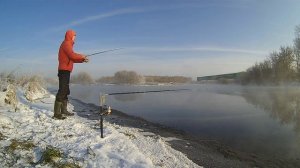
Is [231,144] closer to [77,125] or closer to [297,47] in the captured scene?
[77,125]

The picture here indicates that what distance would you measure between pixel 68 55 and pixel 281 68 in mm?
55511

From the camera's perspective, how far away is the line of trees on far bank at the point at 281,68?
1976 inches

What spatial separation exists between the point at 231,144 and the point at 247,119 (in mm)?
6186

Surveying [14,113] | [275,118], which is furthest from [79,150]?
[275,118]

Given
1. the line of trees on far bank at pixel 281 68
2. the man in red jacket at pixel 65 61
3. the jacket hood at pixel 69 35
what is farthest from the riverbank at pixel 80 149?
the line of trees on far bank at pixel 281 68

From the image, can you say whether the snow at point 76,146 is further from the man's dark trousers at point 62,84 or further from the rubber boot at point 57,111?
the man's dark trousers at point 62,84

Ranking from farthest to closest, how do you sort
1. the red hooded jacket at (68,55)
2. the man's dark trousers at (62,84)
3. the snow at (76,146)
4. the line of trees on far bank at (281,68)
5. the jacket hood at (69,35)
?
the line of trees on far bank at (281,68) < the man's dark trousers at (62,84) < the jacket hood at (69,35) < the red hooded jacket at (68,55) < the snow at (76,146)

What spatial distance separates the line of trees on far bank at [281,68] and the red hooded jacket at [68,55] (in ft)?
158

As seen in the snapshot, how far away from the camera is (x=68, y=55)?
25.1 feet

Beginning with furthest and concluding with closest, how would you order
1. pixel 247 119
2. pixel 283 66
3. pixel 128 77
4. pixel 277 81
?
pixel 128 77, pixel 277 81, pixel 283 66, pixel 247 119

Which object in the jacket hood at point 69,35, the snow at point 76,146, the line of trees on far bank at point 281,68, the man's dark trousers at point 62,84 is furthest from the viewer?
the line of trees on far bank at point 281,68

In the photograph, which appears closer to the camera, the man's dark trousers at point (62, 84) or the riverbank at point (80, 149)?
the riverbank at point (80, 149)

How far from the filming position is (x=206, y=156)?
7758 mm

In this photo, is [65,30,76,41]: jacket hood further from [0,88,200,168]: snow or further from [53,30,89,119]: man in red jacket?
[0,88,200,168]: snow
